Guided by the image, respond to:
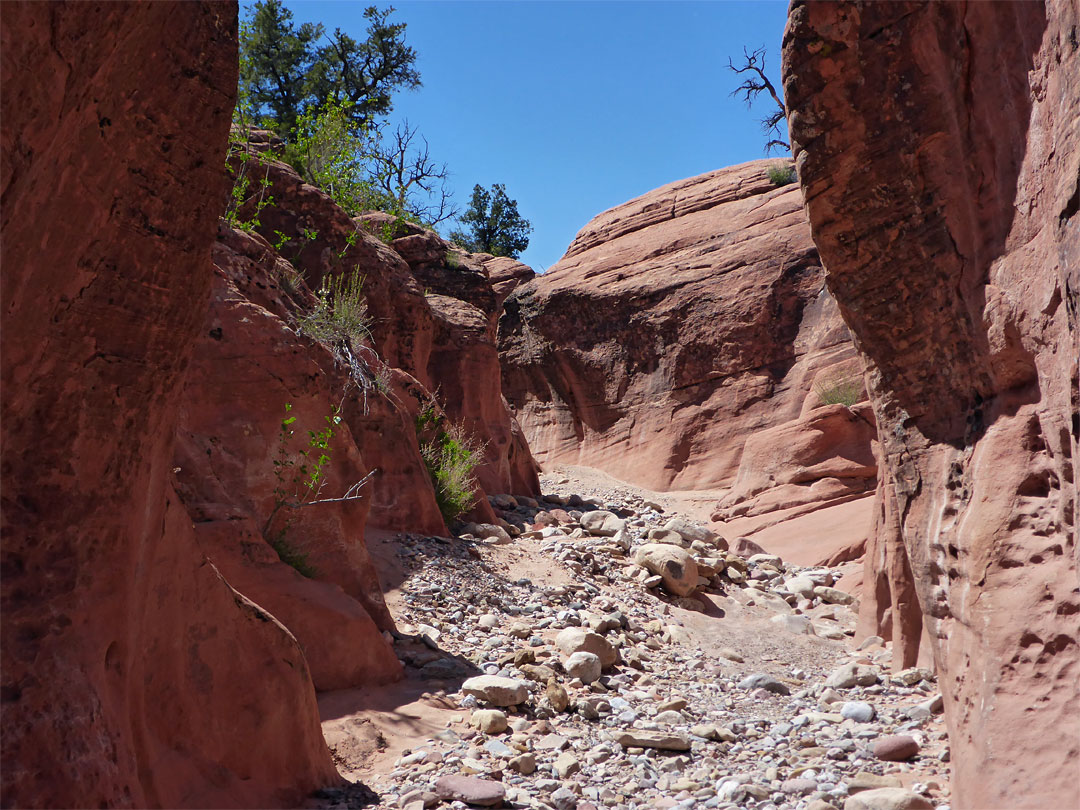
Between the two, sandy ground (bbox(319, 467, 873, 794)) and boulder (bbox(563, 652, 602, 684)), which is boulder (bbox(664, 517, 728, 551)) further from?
boulder (bbox(563, 652, 602, 684))

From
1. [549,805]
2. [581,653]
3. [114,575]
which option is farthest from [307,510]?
[114,575]

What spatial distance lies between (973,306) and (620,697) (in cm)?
346

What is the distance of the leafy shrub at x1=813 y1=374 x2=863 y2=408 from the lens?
12.7 m

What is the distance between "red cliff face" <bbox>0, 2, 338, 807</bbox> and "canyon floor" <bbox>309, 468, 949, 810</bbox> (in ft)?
4.94

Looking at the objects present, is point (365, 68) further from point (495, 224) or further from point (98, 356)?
point (98, 356)

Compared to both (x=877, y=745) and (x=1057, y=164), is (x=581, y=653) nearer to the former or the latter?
(x=877, y=745)

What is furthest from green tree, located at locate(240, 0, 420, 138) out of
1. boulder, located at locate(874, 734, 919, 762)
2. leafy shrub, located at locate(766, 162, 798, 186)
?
boulder, located at locate(874, 734, 919, 762)

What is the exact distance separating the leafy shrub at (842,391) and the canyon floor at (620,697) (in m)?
4.06

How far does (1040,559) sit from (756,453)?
380 inches

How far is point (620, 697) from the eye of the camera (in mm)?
5746

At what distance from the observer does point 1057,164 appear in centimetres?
291

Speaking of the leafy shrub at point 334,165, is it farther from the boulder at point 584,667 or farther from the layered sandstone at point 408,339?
the boulder at point 584,667

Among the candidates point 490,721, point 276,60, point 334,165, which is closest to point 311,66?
point 276,60

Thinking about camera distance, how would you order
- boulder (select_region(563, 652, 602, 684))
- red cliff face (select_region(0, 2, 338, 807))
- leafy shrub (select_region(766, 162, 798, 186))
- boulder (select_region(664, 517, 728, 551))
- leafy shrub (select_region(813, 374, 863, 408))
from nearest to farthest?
1. red cliff face (select_region(0, 2, 338, 807))
2. boulder (select_region(563, 652, 602, 684))
3. boulder (select_region(664, 517, 728, 551))
4. leafy shrub (select_region(813, 374, 863, 408))
5. leafy shrub (select_region(766, 162, 798, 186))
